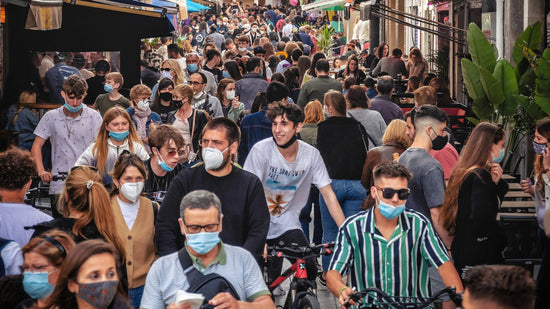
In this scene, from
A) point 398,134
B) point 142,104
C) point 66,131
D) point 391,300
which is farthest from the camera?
point 142,104

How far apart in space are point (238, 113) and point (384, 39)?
83.9ft

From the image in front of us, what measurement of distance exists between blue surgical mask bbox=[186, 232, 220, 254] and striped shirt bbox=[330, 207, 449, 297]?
3.33 feet

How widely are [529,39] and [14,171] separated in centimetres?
821

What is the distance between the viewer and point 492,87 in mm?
12633

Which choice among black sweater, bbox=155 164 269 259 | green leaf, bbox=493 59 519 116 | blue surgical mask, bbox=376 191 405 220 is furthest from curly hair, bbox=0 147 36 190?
green leaf, bbox=493 59 519 116

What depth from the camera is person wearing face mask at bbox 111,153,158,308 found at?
650 centimetres

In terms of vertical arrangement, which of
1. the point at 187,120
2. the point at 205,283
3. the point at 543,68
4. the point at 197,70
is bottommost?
the point at 205,283

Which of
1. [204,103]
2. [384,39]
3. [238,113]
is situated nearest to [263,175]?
[204,103]

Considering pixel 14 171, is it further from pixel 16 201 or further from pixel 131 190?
pixel 131 190

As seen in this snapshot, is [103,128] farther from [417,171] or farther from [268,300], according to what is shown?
[268,300]

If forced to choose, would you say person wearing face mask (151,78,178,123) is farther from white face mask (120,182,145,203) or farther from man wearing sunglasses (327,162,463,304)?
man wearing sunglasses (327,162,463,304)

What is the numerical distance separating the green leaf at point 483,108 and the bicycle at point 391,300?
7.74 metres

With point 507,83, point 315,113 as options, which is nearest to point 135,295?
point 315,113

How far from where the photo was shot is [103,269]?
15.1 feet
